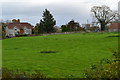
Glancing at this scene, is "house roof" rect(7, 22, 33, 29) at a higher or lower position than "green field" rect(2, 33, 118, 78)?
higher

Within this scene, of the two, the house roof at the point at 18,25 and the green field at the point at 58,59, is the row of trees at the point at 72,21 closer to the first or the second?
the house roof at the point at 18,25

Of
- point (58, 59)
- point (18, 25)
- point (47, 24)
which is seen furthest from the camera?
point (18, 25)

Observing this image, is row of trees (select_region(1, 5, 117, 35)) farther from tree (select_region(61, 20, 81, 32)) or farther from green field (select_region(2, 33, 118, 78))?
green field (select_region(2, 33, 118, 78))

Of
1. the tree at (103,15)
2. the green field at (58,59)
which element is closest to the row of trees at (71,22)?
the tree at (103,15)

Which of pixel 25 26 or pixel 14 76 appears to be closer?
pixel 14 76

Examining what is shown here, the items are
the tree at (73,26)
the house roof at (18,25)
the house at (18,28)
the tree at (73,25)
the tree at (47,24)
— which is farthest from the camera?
the house roof at (18,25)

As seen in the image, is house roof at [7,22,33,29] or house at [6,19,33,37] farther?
house roof at [7,22,33,29]

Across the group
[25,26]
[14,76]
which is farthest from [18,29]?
[14,76]

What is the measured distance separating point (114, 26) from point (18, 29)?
38331mm

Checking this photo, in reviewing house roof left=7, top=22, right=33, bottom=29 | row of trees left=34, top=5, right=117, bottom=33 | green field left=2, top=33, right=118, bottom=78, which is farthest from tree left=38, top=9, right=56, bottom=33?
green field left=2, top=33, right=118, bottom=78

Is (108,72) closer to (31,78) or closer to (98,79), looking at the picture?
(98,79)

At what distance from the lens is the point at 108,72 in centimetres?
686

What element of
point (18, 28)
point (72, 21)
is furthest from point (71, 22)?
point (18, 28)

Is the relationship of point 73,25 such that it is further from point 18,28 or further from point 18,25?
point 18,25
